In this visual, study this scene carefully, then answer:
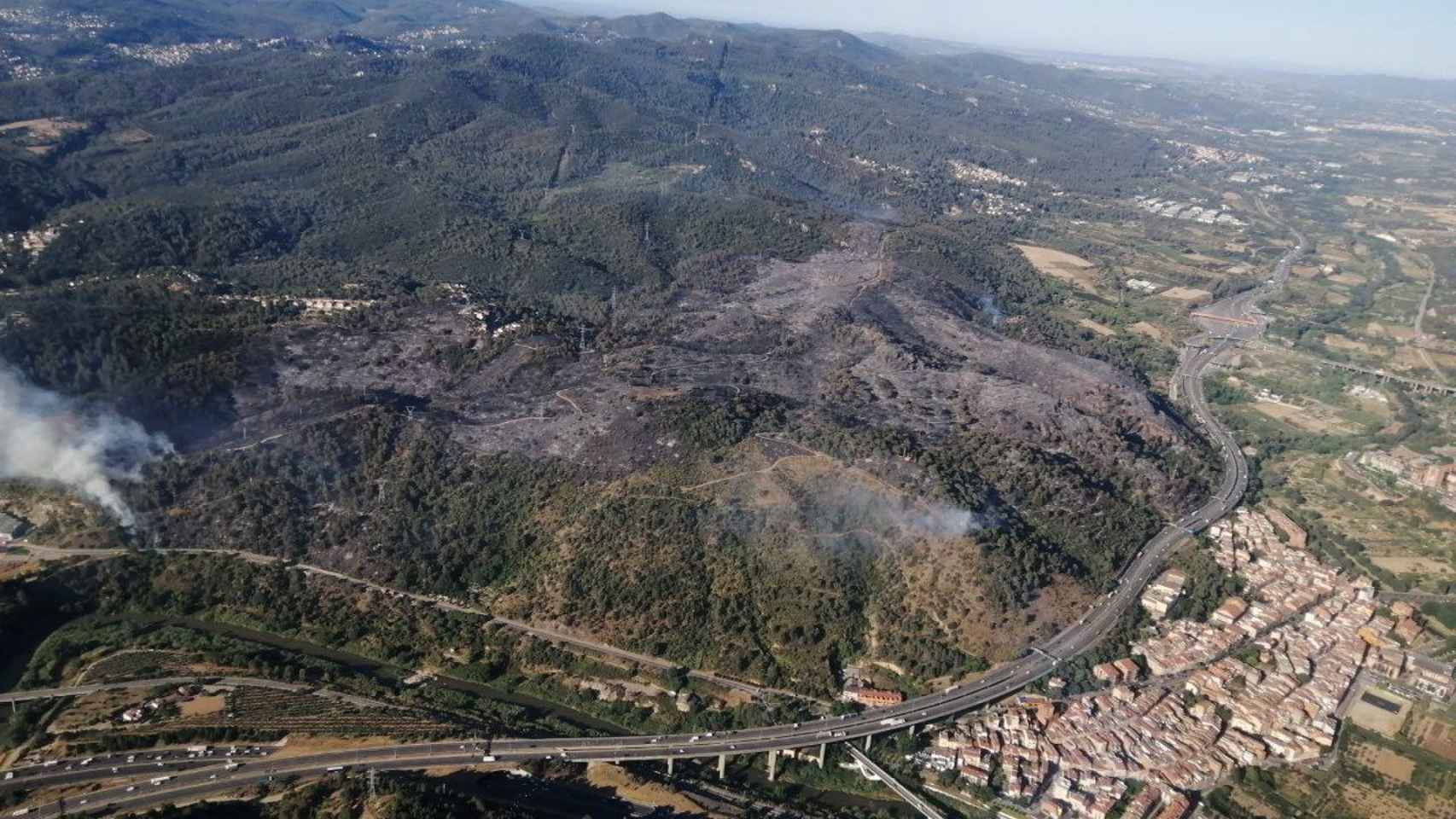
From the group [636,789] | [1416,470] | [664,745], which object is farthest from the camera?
[1416,470]

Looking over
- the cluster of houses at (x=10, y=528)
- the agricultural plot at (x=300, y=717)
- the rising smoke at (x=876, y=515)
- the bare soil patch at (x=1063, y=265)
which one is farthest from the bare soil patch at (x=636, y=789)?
the bare soil patch at (x=1063, y=265)

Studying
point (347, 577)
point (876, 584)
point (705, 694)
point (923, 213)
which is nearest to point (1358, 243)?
point (923, 213)

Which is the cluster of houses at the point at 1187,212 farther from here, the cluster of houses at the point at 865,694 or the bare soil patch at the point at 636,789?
the bare soil patch at the point at 636,789

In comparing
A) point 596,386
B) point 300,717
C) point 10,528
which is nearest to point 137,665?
point 300,717

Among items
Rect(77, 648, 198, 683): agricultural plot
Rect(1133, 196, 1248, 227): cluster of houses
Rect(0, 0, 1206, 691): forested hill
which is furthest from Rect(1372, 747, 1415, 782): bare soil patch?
Rect(1133, 196, 1248, 227): cluster of houses

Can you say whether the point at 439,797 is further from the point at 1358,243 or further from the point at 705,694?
the point at 1358,243

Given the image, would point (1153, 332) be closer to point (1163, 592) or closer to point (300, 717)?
point (1163, 592)
